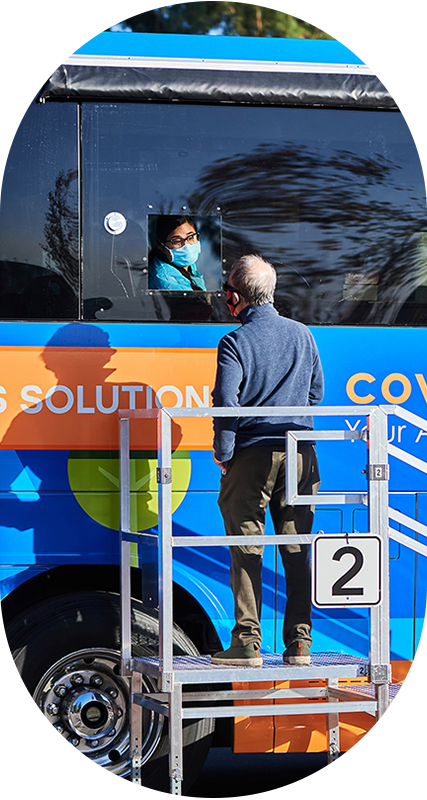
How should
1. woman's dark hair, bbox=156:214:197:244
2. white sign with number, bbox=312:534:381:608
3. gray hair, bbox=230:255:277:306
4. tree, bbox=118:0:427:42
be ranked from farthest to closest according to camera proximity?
tree, bbox=118:0:427:42 < woman's dark hair, bbox=156:214:197:244 < gray hair, bbox=230:255:277:306 < white sign with number, bbox=312:534:381:608

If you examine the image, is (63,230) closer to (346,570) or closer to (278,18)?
(346,570)

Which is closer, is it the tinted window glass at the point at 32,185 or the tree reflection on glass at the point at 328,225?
the tinted window glass at the point at 32,185

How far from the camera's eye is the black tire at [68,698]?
14.1ft

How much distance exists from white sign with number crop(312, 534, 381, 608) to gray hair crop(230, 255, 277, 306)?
1.19 metres

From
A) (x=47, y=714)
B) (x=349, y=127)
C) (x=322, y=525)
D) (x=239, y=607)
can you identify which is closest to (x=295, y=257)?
(x=349, y=127)

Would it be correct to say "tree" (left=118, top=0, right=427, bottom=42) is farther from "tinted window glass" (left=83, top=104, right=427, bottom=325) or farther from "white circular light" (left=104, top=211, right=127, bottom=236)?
"white circular light" (left=104, top=211, right=127, bottom=236)

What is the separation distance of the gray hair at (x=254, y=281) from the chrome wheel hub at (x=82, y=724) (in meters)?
2.02

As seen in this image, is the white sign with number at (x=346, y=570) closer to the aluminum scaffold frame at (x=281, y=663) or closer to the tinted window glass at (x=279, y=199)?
the aluminum scaffold frame at (x=281, y=663)

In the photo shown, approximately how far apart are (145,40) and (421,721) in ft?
12.3

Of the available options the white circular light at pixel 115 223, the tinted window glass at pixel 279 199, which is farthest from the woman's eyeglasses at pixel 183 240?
the white circular light at pixel 115 223

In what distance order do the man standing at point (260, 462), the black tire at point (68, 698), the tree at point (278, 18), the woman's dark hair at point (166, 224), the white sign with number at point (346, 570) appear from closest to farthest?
the white sign with number at point (346, 570) < the man standing at point (260, 462) < the black tire at point (68, 698) < the woman's dark hair at point (166, 224) < the tree at point (278, 18)

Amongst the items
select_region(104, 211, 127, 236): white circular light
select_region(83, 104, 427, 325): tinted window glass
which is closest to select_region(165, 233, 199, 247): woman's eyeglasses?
select_region(83, 104, 427, 325): tinted window glass

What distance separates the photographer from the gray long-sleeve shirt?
12.7ft

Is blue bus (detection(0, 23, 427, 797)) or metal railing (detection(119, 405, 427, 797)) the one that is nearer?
metal railing (detection(119, 405, 427, 797))
